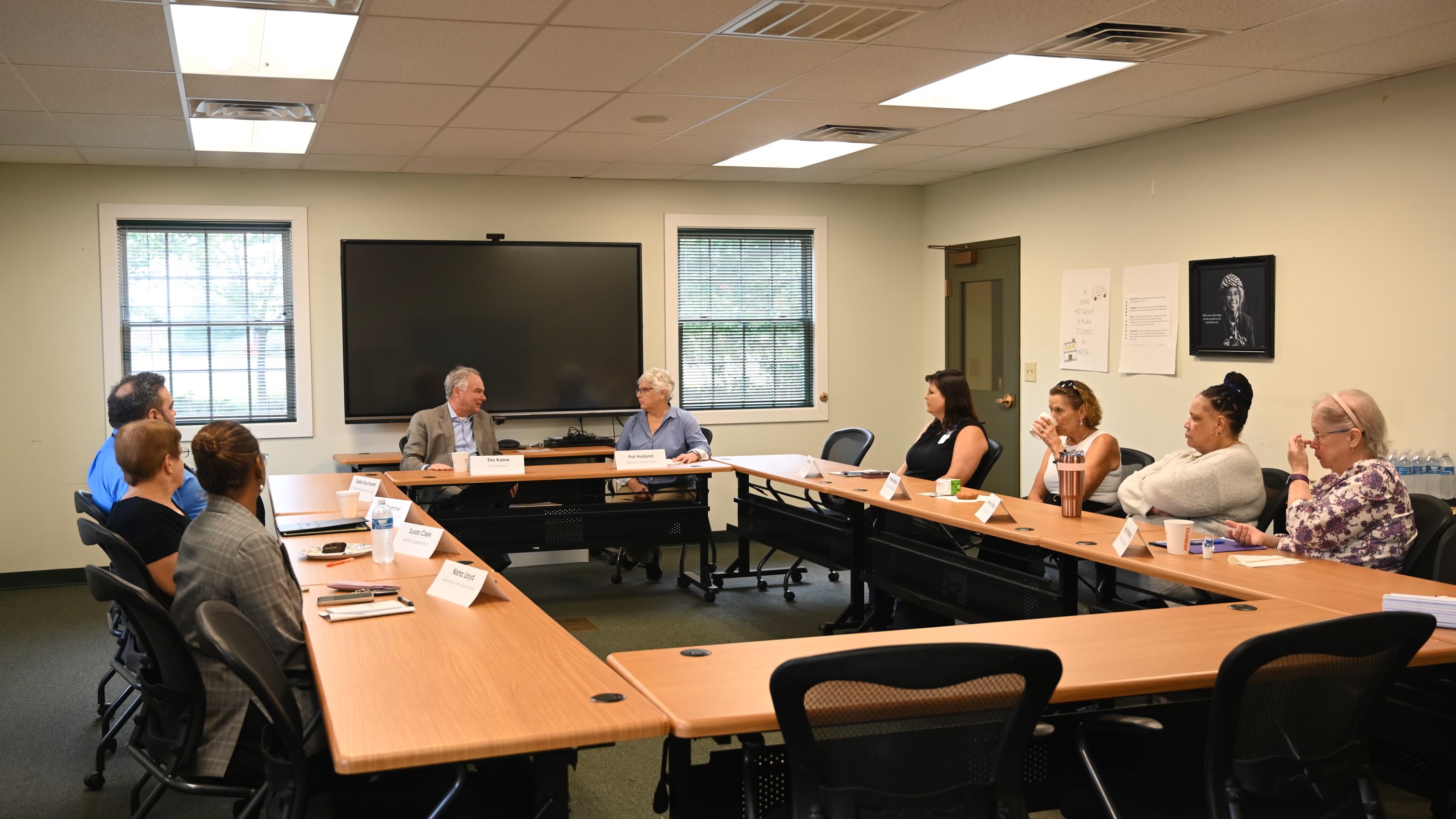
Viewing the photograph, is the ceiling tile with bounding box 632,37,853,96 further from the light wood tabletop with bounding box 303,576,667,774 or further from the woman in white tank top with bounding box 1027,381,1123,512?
the light wood tabletop with bounding box 303,576,667,774

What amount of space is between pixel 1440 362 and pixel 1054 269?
2.45m

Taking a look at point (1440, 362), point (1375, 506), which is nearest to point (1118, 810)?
point (1375, 506)

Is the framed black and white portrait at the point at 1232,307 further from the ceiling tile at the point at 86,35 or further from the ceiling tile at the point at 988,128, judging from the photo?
the ceiling tile at the point at 86,35

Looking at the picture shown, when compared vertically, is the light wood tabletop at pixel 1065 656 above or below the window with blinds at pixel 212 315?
below

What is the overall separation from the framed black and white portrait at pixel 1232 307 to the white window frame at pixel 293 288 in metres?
4.96

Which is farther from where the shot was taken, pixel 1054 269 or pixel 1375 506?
pixel 1054 269

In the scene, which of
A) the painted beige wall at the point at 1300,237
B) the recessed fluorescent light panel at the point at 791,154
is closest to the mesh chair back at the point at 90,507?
the recessed fluorescent light panel at the point at 791,154

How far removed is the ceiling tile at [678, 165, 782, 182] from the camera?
6.88m

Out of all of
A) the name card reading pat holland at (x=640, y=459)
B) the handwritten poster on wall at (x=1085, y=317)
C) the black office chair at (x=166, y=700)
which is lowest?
the black office chair at (x=166, y=700)

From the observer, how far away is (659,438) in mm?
6211

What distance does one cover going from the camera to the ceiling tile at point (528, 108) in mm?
4613

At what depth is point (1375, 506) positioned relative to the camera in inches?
122

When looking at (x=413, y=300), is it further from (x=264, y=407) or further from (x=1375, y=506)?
(x=1375, y=506)

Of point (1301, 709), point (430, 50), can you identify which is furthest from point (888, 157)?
point (1301, 709)
